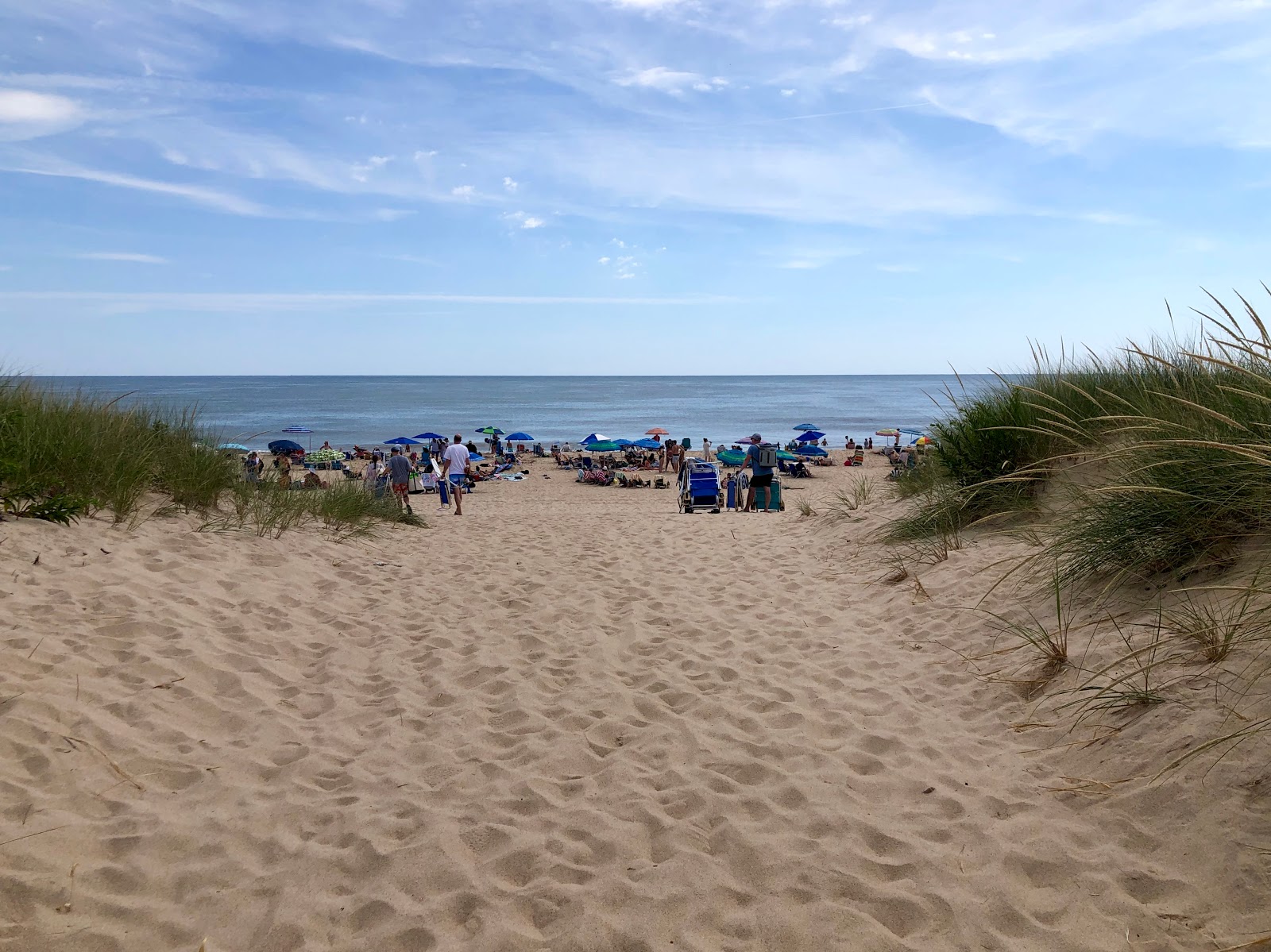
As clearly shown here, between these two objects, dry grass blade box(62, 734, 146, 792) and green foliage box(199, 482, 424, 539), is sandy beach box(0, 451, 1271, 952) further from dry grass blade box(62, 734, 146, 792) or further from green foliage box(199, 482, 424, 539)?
green foliage box(199, 482, 424, 539)

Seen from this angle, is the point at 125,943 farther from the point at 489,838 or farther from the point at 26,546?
the point at 26,546

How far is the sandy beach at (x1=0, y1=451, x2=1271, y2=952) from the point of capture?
2197 millimetres

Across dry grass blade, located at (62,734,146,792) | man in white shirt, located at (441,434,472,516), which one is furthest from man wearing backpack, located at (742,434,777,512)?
dry grass blade, located at (62,734,146,792)

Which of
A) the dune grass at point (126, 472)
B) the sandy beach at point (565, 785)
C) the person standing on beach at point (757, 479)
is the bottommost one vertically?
the sandy beach at point (565, 785)

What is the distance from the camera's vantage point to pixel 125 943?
7.01 ft

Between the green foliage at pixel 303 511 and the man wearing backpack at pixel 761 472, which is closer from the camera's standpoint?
the green foliage at pixel 303 511

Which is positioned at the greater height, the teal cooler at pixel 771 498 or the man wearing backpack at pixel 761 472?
the man wearing backpack at pixel 761 472

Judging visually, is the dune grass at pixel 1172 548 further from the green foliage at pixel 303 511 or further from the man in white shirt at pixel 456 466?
the man in white shirt at pixel 456 466

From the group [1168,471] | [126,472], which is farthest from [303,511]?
[1168,471]

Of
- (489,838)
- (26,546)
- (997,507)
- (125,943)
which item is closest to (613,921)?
(489,838)

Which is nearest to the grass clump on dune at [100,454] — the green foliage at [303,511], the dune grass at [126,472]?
the dune grass at [126,472]

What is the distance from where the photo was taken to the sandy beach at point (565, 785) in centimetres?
220

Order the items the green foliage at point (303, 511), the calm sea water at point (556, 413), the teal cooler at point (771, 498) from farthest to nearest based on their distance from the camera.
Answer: the calm sea water at point (556, 413) < the teal cooler at point (771, 498) < the green foliage at point (303, 511)

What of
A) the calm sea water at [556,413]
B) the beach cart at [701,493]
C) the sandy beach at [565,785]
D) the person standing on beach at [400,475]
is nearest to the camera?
the sandy beach at [565,785]
